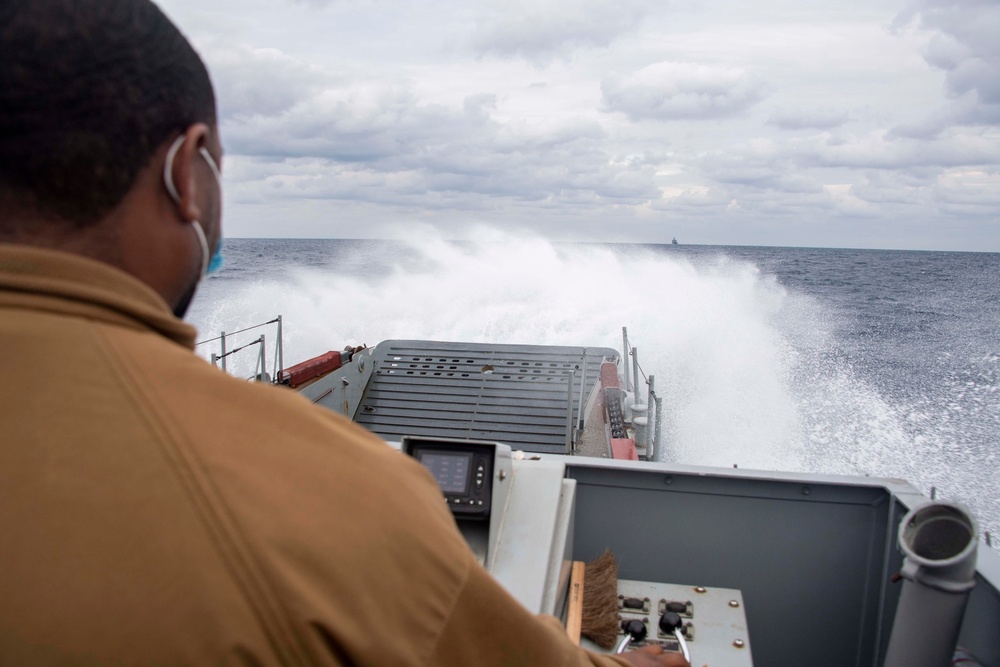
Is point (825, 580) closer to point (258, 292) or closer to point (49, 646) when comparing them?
point (49, 646)

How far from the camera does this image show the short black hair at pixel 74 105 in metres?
0.69

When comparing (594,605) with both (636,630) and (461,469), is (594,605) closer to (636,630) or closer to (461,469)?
(636,630)

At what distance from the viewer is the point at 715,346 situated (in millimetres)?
17406

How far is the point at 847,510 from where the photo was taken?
281cm

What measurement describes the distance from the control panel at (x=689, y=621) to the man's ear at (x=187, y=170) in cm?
210

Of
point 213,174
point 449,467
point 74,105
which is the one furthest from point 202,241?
point 449,467

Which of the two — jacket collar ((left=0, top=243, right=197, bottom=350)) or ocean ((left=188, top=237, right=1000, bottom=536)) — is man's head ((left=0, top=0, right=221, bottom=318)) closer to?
jacket collar ((left=0, top=243, right=197, bottom=350))

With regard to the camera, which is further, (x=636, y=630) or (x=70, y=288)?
(x=636, y=630)

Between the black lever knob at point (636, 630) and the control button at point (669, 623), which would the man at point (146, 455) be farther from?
the control button at point (669, 623)

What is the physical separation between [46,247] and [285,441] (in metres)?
0.30

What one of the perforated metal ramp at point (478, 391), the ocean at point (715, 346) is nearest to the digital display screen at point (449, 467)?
the perforated metal ramp at point (478, 391)

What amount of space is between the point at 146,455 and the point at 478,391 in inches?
321

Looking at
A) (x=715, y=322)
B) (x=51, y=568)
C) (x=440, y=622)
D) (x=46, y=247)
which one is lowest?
(x=715, y=322)

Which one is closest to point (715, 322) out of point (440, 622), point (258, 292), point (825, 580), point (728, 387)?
point (728, 387)
